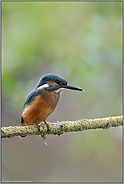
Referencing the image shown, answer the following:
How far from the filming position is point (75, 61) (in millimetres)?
3398

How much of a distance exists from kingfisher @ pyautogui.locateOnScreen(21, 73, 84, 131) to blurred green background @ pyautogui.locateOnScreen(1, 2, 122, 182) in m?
1.23

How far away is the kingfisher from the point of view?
206cm

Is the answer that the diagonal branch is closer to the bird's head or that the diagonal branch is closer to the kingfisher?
the kingfisher

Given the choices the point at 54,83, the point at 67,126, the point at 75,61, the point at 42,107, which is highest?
the point at 75,61

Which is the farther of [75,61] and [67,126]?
[75,61]

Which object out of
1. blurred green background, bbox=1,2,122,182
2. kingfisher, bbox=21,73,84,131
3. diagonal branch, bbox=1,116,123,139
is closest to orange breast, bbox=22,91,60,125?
kingfisher, bbox=21,73,84,131

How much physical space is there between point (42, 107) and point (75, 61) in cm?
152

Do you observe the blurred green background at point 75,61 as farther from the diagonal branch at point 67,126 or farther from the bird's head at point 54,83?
the bird's head at point 54,83

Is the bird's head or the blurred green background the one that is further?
the blurred green background

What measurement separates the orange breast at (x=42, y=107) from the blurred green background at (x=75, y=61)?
1206 mm

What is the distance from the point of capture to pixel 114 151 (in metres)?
3.68

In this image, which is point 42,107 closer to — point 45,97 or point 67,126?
point 45,97

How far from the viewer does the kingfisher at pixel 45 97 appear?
206cm

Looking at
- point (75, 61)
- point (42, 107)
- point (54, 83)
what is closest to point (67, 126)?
point (42, 107)
